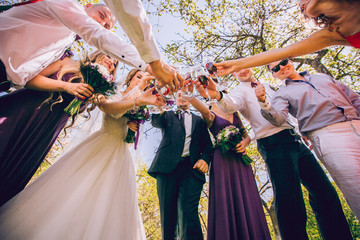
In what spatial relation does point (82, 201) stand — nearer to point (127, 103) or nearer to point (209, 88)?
point (127, 103)

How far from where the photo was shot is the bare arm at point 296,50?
1999 mm

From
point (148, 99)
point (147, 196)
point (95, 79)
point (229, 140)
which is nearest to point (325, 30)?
point (229, 140)

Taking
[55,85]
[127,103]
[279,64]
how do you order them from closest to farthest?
1. [55,85]
2. [127,103]
3. [279,64]

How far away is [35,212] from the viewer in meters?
1.92

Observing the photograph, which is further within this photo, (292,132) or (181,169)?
(181,169)

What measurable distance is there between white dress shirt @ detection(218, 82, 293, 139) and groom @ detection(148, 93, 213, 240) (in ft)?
2.06

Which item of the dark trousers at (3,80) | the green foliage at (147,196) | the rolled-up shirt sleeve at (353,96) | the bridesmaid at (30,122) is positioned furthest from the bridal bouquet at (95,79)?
the green foliage at (147,196)

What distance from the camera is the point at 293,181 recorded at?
8.14ft

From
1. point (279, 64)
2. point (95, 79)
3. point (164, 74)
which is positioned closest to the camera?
point (164, 74)

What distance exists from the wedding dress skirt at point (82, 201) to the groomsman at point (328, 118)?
224 cm

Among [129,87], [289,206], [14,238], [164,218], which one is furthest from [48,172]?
[289,206]

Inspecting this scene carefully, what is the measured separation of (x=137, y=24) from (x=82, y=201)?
A: 196cm

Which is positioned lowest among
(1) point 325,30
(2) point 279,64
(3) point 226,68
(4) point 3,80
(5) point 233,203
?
(5) point 233,203

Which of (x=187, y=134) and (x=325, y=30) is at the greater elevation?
(x=325, y=30)
